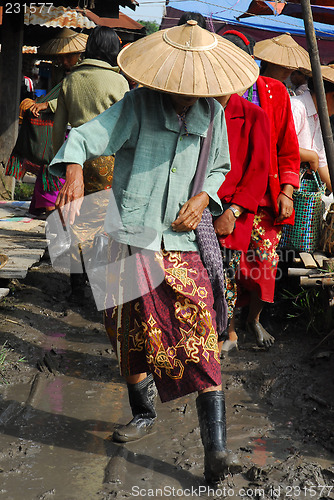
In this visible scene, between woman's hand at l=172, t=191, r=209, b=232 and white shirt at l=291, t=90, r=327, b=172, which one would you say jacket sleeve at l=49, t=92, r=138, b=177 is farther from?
white shirt at l=291, t=90, r=327, b=172

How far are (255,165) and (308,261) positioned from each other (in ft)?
3.53

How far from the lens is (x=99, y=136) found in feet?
9.16

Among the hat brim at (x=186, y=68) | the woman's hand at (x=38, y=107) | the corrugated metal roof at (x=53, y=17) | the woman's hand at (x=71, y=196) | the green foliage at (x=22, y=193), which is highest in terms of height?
the hat brim at (x=186, y=68)

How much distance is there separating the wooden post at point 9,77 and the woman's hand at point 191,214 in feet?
20.1

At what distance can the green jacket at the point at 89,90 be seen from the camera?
4734 millimetres

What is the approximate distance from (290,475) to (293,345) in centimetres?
191

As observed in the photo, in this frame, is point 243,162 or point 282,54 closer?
point 243,162

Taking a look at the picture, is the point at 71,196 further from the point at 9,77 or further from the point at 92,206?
the point at 9,77

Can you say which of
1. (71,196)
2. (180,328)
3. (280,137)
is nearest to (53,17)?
(280,137)

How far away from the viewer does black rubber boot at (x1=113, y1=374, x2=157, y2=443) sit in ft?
10.5

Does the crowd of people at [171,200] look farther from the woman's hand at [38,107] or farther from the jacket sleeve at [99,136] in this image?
the woman's hand at [38,107]

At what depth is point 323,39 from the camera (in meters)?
11.6

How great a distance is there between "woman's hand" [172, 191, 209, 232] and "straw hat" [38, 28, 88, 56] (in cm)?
384

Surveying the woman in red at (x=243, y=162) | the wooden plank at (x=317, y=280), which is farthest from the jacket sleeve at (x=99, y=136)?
the wooden plank at (x=317, y=280)
